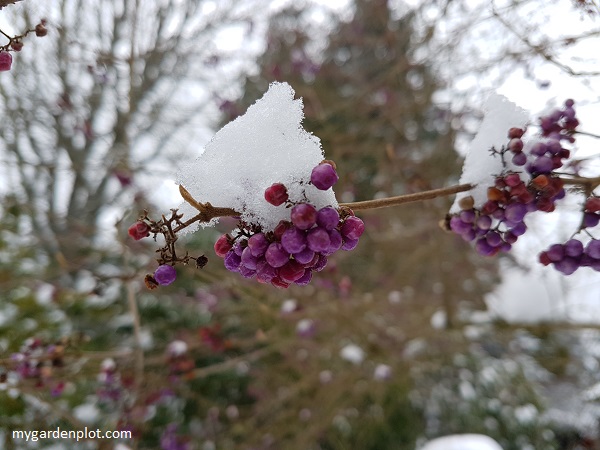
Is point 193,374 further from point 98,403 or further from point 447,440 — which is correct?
point 447,440

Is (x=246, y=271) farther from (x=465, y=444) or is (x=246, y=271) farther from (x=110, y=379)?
(x=465, y=444)

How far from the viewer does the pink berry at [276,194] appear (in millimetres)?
738

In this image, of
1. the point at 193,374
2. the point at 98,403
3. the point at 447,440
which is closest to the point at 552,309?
the point at 447,440

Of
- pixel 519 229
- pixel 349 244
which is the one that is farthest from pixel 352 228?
pixel 519 229

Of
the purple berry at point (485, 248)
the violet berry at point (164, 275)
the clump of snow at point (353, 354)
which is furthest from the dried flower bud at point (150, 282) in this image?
the clump of snow at point (353, 354)

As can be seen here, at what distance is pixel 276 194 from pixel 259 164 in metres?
0.12

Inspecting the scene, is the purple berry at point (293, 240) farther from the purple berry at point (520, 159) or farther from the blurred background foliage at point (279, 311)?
the blurred background foliage at point (279, 311)

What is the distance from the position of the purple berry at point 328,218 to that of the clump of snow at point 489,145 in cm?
39

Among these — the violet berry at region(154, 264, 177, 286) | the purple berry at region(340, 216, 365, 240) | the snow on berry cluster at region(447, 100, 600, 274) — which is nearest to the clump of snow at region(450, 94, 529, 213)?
the snow on berry cluster at region(447, 100, 600, 274)

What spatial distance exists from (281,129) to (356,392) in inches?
134

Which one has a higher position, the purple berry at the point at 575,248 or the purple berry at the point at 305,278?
the purple berry at the point at 305,278

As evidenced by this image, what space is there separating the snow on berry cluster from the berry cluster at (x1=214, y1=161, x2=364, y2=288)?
330 millimetres

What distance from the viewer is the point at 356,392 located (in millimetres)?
3811

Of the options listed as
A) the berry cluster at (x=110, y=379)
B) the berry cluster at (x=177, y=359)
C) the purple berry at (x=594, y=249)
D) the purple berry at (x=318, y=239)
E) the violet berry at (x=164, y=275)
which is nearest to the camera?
the purple berry at (x=318, y=239)
